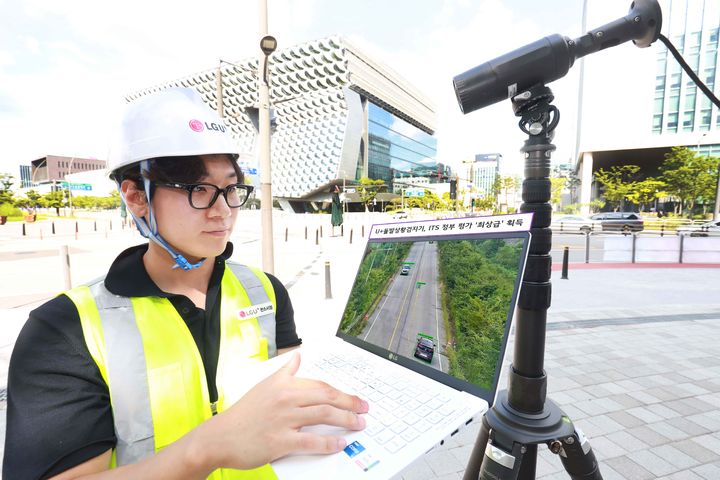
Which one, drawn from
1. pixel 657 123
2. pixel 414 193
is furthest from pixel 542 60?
pixel 414 193

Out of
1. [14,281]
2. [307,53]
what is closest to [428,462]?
[14,281]

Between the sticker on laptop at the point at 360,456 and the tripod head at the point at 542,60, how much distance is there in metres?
1.33

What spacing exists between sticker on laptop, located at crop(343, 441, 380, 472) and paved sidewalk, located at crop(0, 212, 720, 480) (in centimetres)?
60

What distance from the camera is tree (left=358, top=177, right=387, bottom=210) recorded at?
5553 centimetres

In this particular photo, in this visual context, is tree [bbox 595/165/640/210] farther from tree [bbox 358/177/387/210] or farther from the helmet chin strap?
the helmet chin strap

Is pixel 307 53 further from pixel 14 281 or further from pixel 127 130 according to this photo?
pixel 127 130

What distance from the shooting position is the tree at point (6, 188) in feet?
133

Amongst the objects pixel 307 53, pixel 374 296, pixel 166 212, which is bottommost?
pixel 374 296

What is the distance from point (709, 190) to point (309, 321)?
3982cm

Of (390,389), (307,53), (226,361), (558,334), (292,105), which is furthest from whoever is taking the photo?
(292,105)

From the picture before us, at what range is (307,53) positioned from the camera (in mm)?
51906

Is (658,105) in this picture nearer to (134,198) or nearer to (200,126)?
(200,126)

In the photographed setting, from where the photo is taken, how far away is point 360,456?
32.4 inches

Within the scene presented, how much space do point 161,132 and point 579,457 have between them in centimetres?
202
